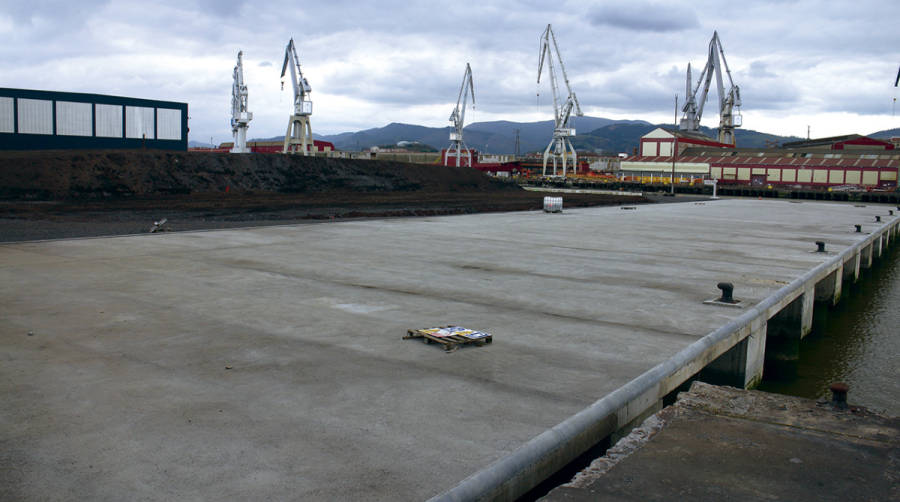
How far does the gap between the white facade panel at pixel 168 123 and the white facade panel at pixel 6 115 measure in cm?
1323

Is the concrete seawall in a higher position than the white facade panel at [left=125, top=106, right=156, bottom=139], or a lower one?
lower

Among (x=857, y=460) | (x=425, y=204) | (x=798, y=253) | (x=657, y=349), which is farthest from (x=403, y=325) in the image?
(x=425, y=204)

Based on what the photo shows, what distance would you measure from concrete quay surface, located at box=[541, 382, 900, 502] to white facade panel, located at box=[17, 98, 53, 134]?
69285 millimetres

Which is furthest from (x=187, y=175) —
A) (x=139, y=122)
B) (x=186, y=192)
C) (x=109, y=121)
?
(x=139, y=122)

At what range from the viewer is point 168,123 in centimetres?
7038

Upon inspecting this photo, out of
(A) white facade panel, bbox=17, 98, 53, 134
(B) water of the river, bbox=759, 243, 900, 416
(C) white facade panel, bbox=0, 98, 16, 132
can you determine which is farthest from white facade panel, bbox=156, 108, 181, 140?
(B) water of the river, bbox=759, 243, 900, 416

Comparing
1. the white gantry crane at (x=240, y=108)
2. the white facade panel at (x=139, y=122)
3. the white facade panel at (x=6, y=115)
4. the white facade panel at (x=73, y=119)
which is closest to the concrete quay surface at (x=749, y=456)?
the white facade panel at (x=6, y=115)

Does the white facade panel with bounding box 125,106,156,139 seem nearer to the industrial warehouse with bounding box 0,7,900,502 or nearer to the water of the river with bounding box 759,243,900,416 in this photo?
the industrial warehouse with bounding box 0,7,900,502

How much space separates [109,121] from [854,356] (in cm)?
6898

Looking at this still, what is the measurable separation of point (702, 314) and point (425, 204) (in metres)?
32.6

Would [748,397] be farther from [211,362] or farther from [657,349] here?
[211,362]

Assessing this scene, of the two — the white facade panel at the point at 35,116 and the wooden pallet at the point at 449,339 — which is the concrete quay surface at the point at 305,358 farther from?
the white facade panel at the point at 35,116

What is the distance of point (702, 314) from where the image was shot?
34.9 ft

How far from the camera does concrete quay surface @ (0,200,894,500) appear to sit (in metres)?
4.95
